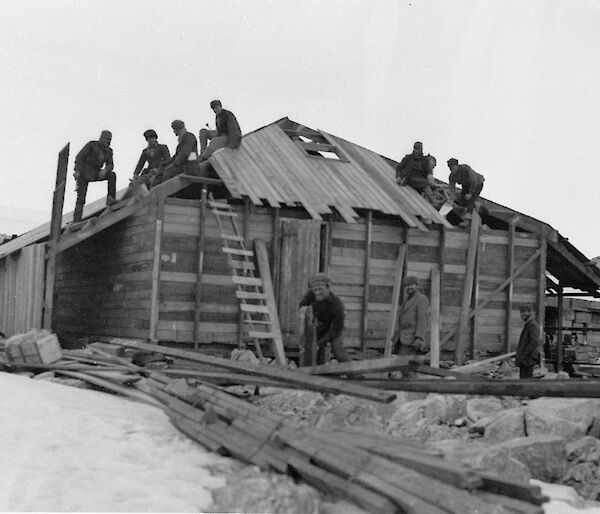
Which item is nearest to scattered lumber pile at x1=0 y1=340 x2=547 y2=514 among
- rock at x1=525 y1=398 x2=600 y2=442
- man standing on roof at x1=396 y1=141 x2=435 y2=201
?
rock at x1=525 y1=398 x2=600 y2=442

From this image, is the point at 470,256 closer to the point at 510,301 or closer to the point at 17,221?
the point at 510,301

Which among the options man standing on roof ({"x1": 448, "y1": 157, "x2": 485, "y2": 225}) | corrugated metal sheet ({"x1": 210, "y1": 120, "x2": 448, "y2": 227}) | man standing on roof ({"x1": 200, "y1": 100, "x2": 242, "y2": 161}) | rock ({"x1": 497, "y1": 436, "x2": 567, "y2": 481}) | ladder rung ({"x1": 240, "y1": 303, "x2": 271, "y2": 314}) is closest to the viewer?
rock ({"x1": 497, "y1": 436, "x2": 567, "y2": 481})

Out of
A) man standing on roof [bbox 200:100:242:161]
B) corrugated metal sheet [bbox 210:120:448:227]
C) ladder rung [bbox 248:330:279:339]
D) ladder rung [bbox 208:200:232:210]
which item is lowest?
ladder rung [bbox 248:330:279:339]

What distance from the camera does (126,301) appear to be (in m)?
14.8

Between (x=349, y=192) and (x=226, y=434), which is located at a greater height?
(x=349, y=192)

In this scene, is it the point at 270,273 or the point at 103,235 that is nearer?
the point at 270,273

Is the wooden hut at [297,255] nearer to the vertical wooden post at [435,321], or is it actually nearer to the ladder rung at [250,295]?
the vertical wooden post at [435,321]

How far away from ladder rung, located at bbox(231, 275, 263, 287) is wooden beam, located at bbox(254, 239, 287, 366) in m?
0.21

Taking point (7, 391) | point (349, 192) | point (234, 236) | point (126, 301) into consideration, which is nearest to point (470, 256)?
point (349, 192)

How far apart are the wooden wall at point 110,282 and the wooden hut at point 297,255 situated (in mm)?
44

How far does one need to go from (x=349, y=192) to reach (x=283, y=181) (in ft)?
4.78

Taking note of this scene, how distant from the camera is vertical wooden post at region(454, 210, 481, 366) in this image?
1627 cm

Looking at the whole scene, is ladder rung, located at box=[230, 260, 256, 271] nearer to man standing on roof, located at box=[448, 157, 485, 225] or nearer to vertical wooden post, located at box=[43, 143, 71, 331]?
vertical wooden post, located at box=[43, 143, 71, 331]

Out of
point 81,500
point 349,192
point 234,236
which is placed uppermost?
point 349,192
